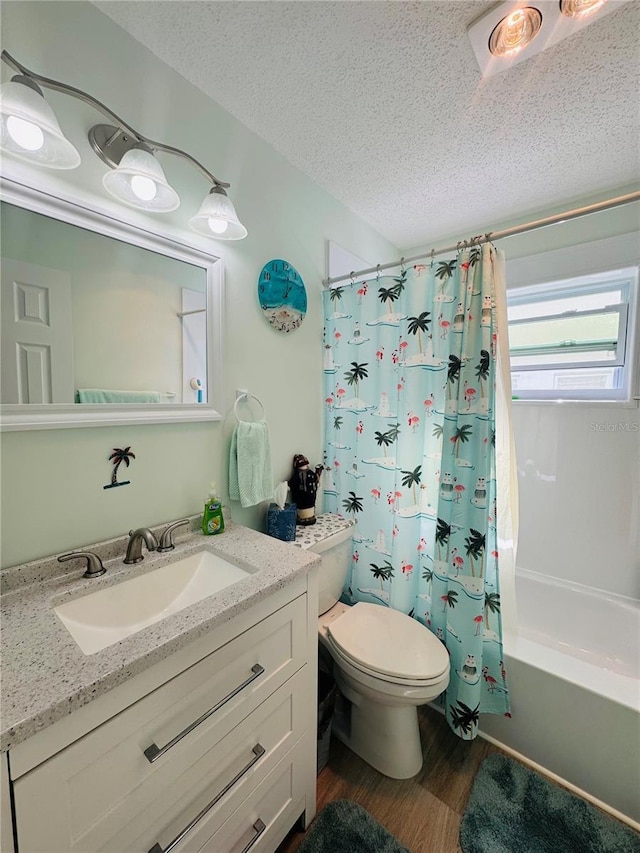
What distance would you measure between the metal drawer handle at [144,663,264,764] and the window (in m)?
2.02

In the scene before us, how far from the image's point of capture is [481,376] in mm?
1309

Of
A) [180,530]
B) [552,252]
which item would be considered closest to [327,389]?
[180,530]

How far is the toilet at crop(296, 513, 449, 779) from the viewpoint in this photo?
117 cm

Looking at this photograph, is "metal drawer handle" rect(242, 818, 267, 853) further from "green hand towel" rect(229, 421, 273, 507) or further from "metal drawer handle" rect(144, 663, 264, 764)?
"green hand towel" rect(229, 421, 273, 507)

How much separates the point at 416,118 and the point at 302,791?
2.40 m

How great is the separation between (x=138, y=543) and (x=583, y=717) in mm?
1659

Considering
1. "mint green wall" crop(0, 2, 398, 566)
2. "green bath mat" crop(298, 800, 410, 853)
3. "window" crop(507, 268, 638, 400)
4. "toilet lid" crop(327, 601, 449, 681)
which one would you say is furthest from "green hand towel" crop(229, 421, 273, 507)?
"window" crop(507, 268, 638, 400)

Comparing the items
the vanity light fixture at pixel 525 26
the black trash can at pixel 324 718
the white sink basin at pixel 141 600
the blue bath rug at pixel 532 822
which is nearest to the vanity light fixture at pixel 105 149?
the vanity light fixture at pixel 525 26

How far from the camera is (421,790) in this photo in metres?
1.25

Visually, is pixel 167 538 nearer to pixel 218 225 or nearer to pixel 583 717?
pixel 218 225

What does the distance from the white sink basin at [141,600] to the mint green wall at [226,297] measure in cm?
18

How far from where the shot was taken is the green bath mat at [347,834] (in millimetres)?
1061

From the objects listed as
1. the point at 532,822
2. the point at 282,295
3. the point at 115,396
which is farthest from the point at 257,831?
the point at 282,295

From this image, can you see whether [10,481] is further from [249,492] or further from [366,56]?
[366,56]
